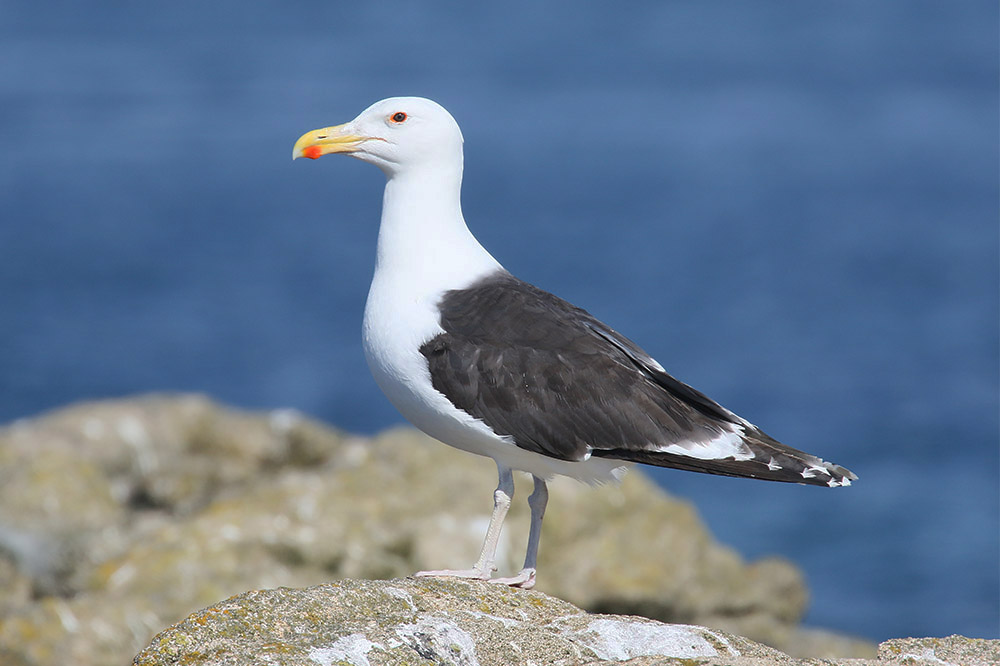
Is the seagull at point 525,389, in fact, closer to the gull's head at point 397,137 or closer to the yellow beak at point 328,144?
the gull's head at point 397,137

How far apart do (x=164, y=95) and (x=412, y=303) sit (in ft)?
195

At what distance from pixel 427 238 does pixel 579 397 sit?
138 centimetres

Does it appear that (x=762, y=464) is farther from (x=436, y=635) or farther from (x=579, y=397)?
(x=436, y=635)

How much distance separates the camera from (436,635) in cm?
531

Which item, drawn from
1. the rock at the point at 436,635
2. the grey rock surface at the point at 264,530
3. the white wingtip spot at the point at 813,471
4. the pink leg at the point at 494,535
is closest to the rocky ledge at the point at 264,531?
the grey rock surface at the point at 264,530

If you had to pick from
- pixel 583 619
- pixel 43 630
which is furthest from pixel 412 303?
pixel 43 630

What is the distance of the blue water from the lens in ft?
81.6

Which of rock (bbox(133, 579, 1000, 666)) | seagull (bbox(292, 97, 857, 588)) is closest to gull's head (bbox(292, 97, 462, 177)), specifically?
seagull (bbox(292, 97, 857, 588))

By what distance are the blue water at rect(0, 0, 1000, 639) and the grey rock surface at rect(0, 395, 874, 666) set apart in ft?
29.5

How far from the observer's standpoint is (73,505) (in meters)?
10.6

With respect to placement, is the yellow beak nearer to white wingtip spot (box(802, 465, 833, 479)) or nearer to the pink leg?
the pink leg

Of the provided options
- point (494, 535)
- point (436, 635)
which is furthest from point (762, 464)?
point (436, 635)

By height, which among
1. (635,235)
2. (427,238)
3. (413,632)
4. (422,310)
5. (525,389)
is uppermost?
(635,235)

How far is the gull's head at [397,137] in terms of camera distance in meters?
7.63
